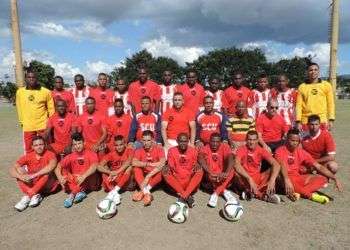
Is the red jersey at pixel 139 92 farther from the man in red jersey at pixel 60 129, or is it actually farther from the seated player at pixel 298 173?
the seated player at pixel 298 173

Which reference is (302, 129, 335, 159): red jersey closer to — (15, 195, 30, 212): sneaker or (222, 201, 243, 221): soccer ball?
(222, 201, 243, 221): soccer ball

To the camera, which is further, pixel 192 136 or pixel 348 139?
pixel 348 139

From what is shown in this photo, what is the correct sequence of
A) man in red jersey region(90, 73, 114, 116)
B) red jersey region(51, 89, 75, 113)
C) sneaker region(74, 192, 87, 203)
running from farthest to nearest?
man in red jersey region(90, 73, 114, 116), red jersey region(51, 89, 75, 113), sneaker region(74, 192, 87, 203)

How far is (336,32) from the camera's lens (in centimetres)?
1023

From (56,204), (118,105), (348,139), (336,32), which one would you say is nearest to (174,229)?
(56,204)

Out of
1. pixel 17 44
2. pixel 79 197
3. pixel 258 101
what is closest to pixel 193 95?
pixel 258 101

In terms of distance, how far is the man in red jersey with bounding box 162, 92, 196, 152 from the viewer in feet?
26.8

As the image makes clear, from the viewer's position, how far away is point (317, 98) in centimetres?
834

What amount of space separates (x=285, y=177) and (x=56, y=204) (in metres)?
4.00

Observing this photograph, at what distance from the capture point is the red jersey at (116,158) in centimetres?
779

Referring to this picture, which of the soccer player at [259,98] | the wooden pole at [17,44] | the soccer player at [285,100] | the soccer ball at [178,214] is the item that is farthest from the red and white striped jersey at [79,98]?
the soccer player at [285,100]

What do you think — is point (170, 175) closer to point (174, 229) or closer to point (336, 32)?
point (174, 229)

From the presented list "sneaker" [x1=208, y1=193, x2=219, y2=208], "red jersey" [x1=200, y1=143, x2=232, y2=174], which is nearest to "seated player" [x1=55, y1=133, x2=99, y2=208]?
"red jersey" [x1=200, y1=143, x2=232, y2=174]

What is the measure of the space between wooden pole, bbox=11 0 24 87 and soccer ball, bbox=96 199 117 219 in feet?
15.2
